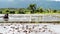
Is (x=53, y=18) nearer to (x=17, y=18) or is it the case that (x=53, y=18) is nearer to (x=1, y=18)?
(x=17, y=18)

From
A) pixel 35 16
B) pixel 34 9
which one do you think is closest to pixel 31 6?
pixel 34 9

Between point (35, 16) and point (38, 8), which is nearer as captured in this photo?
point (35, 16)

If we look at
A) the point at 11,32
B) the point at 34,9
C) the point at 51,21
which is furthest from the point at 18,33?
the point at 34,9

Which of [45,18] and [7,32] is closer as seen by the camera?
[7,32]

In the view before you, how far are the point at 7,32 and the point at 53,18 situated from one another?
3.07 m

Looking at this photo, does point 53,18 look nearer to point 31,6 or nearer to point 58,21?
point 58,21

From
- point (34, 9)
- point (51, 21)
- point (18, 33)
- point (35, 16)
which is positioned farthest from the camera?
point (34, 9)

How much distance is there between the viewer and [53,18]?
841 cm

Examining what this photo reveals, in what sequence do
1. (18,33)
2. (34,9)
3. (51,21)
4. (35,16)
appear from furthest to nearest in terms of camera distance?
(34,9), (35,16), (51,21), (18,33)

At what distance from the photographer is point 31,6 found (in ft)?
39.7

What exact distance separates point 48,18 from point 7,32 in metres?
2.91

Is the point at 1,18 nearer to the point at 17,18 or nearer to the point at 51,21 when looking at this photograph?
the point at 17,18

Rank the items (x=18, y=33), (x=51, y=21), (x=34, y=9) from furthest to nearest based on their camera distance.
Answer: (x=34, y=9), (x=51, y=21), (x=18, y=33)

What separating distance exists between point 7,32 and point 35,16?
3074 millimetres
